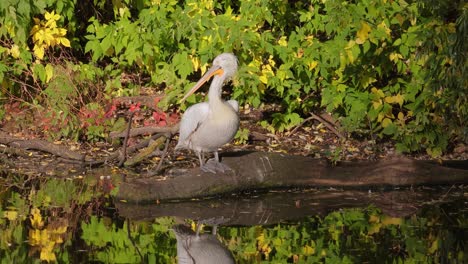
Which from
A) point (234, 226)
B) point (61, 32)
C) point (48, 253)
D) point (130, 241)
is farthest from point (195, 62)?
point (48, 253)

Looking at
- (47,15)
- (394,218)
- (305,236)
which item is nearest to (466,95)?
(394,218)

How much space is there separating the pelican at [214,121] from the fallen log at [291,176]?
15cm

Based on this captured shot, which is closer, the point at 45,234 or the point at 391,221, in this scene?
the point at 45,234

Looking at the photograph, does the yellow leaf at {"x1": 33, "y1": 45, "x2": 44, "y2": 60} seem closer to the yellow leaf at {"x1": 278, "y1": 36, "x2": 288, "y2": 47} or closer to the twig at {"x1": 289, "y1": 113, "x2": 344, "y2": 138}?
the yellow leaf at {"x1": 278, "y1": 36, "x2": 288, "y2": 47}

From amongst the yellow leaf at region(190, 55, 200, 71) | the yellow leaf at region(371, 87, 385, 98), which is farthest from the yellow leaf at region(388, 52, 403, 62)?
the yellow leaf at region(190, 55, 200, 71)

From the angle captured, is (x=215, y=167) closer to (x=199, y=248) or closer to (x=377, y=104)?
(x=199, y=248)

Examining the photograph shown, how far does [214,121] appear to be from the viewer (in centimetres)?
968

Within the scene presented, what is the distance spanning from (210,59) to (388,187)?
2.73m

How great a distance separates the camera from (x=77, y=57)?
1337cm

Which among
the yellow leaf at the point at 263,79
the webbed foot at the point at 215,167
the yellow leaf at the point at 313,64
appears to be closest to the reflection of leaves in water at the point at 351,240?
the webbed foot at the point at 215,167

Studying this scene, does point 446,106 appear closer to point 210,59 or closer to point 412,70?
point 412,70

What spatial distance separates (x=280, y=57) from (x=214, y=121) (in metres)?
2.17

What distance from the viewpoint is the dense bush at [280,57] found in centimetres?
1098

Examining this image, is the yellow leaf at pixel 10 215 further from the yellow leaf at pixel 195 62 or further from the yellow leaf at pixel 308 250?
the yellow leaf at pixel 195 62
